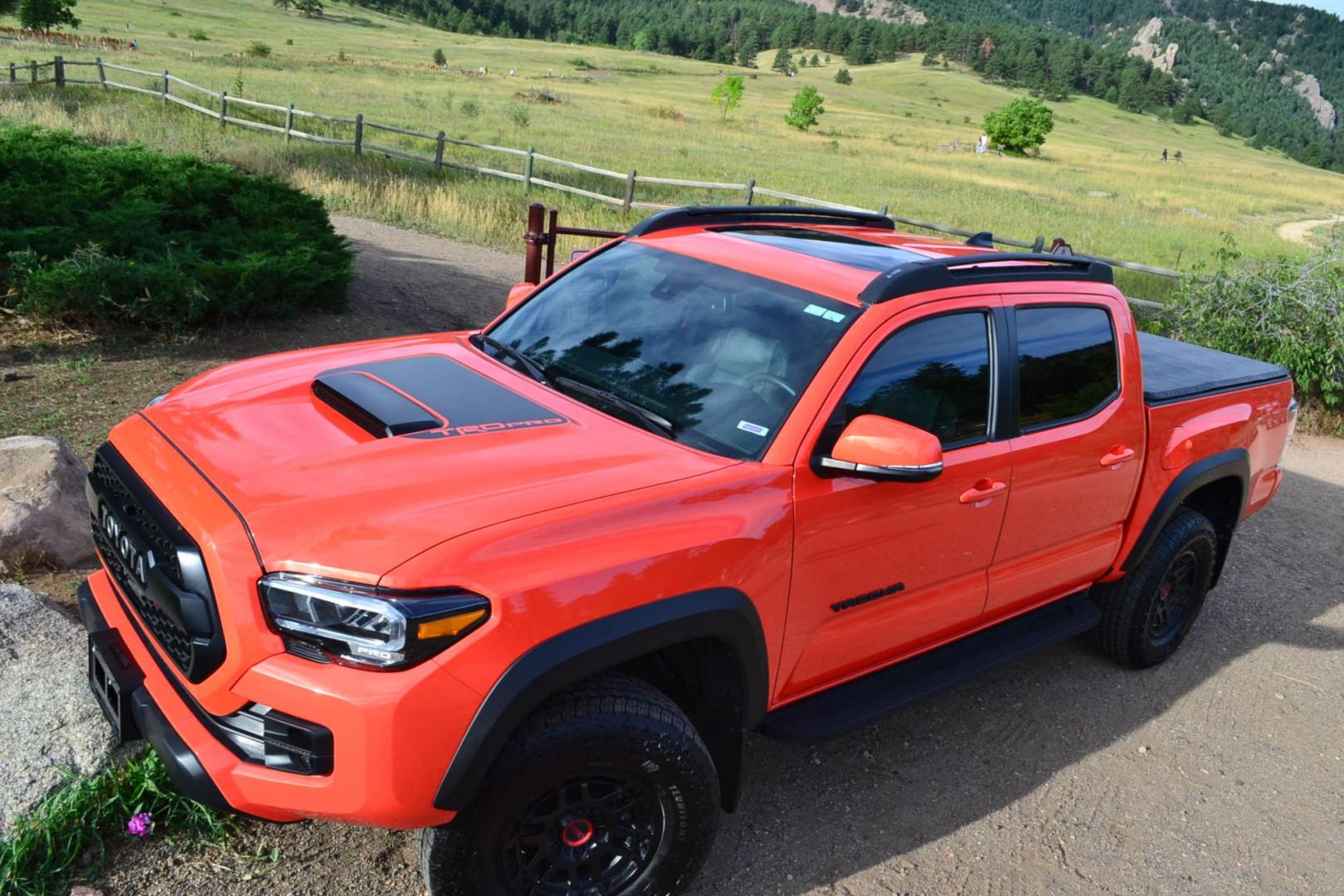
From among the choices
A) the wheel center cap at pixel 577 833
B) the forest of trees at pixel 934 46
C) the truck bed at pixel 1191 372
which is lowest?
the wheel center cap at pixel 577 833

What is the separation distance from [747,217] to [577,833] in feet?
8.96

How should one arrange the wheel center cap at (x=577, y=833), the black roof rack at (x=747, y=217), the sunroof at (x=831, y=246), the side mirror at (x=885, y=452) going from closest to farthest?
1. the wheel center cap at (x=577, y=833)
2. the side mirror at (x=885, y=452)
3. the sunroof at (x=831, y=246)
4. the black roof rack at (x=747, y=217)

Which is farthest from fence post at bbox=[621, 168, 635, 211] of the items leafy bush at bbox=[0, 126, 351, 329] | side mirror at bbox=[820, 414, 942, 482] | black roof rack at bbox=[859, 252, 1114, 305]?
side mirror at bbox=[820, 414, 942, 482]

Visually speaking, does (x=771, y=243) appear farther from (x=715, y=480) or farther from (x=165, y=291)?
(x=165, y=291)

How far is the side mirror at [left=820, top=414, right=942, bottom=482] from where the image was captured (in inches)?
110

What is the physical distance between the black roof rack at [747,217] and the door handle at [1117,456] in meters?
1.55

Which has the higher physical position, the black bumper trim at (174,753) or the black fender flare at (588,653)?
the black fender flare at (588,653)

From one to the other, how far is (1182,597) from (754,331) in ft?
9.74

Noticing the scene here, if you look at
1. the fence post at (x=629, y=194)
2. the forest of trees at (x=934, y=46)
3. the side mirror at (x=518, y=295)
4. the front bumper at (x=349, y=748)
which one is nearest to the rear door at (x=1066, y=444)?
the side mirror at (x=518, y=295)

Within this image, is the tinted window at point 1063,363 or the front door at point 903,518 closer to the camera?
the front door at point 903,518

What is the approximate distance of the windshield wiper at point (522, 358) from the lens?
3478 mm

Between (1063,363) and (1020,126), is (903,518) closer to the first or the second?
(1063,363)

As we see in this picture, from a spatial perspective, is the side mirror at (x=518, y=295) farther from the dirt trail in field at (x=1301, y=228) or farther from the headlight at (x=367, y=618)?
the dirt trail in field at (x=1301, y=228)

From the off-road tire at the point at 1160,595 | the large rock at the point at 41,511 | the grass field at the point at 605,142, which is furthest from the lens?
the grass field at the point at 605,142
